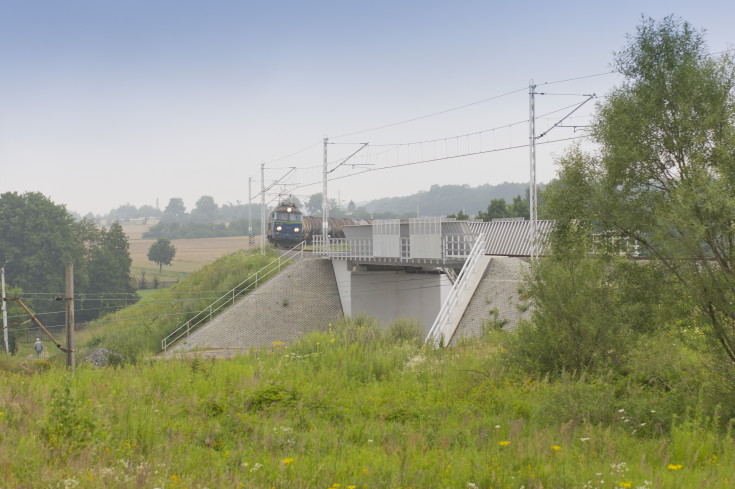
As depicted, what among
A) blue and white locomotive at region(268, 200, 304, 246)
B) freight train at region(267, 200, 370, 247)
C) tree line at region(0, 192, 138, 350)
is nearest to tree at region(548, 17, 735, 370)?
freight train at region(267, 200, 370, 247)

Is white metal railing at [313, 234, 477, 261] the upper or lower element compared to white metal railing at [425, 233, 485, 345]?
upper

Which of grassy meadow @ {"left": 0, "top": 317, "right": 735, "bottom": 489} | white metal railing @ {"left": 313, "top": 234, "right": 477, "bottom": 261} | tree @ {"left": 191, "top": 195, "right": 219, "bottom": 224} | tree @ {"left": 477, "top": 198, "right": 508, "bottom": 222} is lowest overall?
grassy meadow @ {"left": 0, "top": 317, "right": 735, "bottom": 489}

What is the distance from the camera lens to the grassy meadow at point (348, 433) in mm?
5328

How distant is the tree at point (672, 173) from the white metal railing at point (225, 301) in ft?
78.3

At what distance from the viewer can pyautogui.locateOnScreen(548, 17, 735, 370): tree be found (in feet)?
27.6

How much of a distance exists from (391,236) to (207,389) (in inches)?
805

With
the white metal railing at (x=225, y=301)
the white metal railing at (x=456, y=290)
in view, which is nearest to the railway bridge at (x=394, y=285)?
the white metal railing at (x=456, y=290)

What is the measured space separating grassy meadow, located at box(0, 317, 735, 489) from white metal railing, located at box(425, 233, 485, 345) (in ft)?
33.4

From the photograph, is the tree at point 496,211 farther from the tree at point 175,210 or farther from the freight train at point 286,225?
the tree at point 175,210

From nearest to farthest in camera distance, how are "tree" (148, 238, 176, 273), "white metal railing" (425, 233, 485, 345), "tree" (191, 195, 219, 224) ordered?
1. "white metal railing" (425, 233, 485, 345)
2. "tree" (148, 238, 176, 273)
3. "tree" (191, 195, 219, 224)

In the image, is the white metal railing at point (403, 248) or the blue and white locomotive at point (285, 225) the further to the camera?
the blue and white locomotive at point (285, 225)

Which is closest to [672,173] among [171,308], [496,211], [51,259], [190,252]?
[171,308]

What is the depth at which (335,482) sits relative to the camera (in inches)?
216

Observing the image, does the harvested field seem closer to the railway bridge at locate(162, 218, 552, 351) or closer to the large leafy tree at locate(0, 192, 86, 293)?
the large leafy tree at locate(0, 192, 86, 293)
